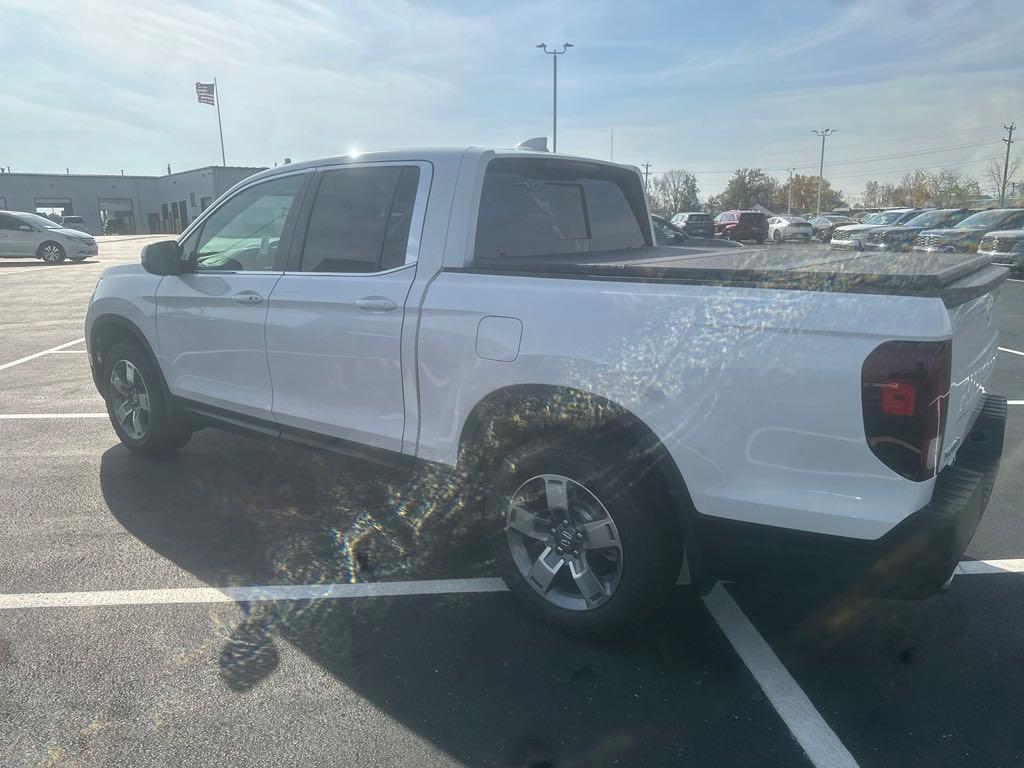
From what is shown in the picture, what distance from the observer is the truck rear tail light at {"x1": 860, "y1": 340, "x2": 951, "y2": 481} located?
2.31m

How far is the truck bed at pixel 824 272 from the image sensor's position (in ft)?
7.80


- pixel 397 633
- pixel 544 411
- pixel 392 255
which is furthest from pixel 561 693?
pixel 392 255

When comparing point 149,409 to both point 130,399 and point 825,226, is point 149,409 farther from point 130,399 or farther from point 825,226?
point 825,226

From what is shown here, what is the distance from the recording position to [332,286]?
3.80 meters

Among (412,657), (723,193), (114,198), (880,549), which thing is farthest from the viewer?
(723,193)

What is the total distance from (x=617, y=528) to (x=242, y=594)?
1792 millimetres

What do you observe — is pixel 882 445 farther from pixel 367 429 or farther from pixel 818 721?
pixel 367 429

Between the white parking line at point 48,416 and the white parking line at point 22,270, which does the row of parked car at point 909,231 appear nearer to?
the white parking line at point 48,416

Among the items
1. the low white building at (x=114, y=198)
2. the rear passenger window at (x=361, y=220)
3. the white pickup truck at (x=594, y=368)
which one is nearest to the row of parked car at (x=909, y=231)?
the white pickup truck at (x=594, y=368)

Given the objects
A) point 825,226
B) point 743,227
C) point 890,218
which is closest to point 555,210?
point 743,227

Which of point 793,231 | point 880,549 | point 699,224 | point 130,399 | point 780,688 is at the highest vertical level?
point 699,224

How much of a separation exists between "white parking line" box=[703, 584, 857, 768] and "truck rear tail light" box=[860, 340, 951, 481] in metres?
0.92

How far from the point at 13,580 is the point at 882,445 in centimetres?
379

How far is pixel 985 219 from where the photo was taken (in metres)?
21.9
